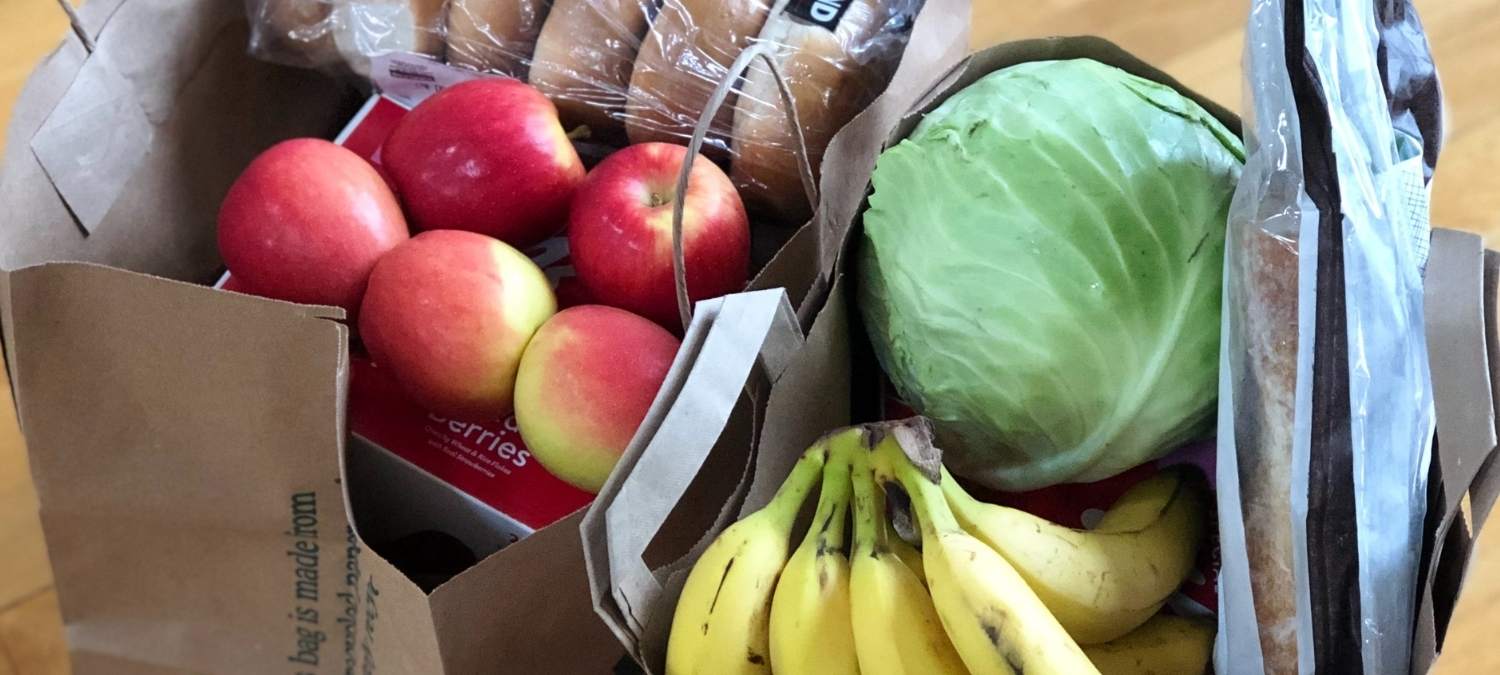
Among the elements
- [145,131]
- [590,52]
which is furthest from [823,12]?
[145,131]

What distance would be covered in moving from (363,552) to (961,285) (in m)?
0.35

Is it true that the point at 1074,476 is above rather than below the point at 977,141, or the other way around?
below

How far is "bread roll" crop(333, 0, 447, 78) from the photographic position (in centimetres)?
90

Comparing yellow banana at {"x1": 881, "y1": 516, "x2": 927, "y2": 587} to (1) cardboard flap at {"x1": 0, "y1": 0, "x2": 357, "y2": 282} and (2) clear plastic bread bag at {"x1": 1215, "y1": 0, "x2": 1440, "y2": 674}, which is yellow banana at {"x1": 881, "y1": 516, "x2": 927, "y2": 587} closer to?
(2) clear plastic bread bag at {"x1": 1215, "y1": 0, "x2": 1440, "y2": 674}

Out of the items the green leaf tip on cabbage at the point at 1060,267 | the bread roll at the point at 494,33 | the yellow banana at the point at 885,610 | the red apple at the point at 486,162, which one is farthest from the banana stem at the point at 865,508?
the bread roll at the point at 494,33

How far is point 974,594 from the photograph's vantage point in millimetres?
464

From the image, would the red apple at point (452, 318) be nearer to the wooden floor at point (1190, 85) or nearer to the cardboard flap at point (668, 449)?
the cardboard flap at point (668, 449)

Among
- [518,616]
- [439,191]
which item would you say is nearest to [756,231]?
[439,191]

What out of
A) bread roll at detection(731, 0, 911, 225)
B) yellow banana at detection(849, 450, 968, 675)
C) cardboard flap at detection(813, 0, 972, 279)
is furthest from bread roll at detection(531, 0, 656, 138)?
yellow banana at detection(849, 450, 968, 675)

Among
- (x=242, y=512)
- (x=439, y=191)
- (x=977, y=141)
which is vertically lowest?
(x=242, y=512)

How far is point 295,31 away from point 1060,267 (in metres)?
0.64

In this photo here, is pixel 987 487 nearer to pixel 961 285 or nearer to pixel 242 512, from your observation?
pixel 961 285

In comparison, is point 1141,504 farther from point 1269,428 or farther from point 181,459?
point 181,459

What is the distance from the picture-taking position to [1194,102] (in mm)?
676
